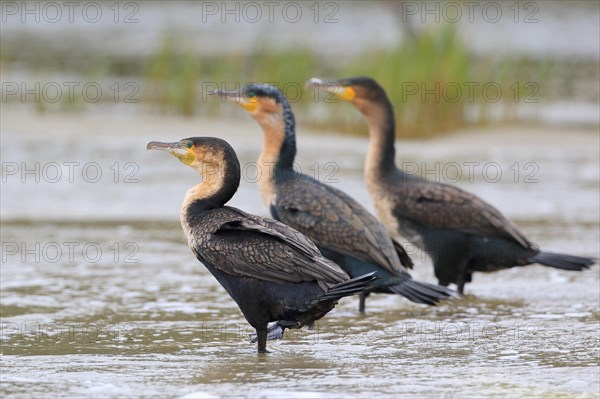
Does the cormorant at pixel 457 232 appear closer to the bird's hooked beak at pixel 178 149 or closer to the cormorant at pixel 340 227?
the cormorant at pixel 340 227

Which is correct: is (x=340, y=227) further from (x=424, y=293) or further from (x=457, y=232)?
(x=457, y=232)

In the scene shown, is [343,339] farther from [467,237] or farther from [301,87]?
[301,87]

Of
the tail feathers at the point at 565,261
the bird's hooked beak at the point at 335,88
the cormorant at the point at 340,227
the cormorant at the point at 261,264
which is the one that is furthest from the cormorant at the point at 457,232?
the cormorant at the point at 261,264

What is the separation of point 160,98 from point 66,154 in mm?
3775

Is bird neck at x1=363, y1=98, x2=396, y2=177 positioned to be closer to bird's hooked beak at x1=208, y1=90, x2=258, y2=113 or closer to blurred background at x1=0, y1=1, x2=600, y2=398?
blurred background at x1=0, y1=1, x2=600, y2=398

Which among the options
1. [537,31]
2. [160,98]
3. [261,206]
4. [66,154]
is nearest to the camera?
[261,206]

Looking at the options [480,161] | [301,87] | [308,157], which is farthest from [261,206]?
[301,87]

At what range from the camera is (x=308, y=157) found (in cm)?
1410

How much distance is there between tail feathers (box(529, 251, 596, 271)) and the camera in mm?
7895

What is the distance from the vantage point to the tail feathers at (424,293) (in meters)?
6.99

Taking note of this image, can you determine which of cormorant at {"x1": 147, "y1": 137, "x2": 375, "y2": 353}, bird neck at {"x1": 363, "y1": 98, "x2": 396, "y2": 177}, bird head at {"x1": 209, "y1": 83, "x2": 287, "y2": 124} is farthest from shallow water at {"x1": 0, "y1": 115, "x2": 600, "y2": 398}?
bird head at {"x1": 209, "y1": 83, "x2": 287, "y2": 124}

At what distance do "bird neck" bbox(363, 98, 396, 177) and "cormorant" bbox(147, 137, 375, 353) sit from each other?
2288mm

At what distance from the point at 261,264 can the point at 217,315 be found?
1.52 m

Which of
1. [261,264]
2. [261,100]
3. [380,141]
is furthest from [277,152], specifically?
[261,264]
